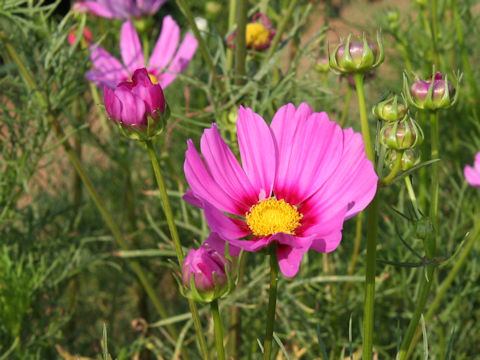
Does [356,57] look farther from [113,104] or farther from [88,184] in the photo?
[88,184]

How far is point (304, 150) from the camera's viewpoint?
0.39 meters

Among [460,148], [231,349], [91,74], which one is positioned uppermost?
[460,148]

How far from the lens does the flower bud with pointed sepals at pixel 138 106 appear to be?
0.36 m

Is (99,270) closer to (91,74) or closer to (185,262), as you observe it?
(91,74)

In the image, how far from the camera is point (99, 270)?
3.76ft

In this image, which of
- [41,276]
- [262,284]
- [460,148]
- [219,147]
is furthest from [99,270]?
[219,147]

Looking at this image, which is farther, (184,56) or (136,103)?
(184,56)

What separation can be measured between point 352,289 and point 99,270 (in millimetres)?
492

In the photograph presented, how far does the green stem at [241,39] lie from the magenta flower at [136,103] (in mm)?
219

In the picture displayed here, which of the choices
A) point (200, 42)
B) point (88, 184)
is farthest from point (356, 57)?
point (88, 184)

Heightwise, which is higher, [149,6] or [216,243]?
[149,6]

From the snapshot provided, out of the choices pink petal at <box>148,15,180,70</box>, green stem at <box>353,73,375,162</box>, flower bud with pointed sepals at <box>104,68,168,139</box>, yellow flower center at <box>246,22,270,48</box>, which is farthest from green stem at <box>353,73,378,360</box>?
pink petal at <box>148,15,180,70</box>

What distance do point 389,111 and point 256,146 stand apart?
0.09m

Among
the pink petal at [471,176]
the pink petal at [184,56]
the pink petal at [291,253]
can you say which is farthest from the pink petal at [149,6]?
the pink petal at [291,253]
